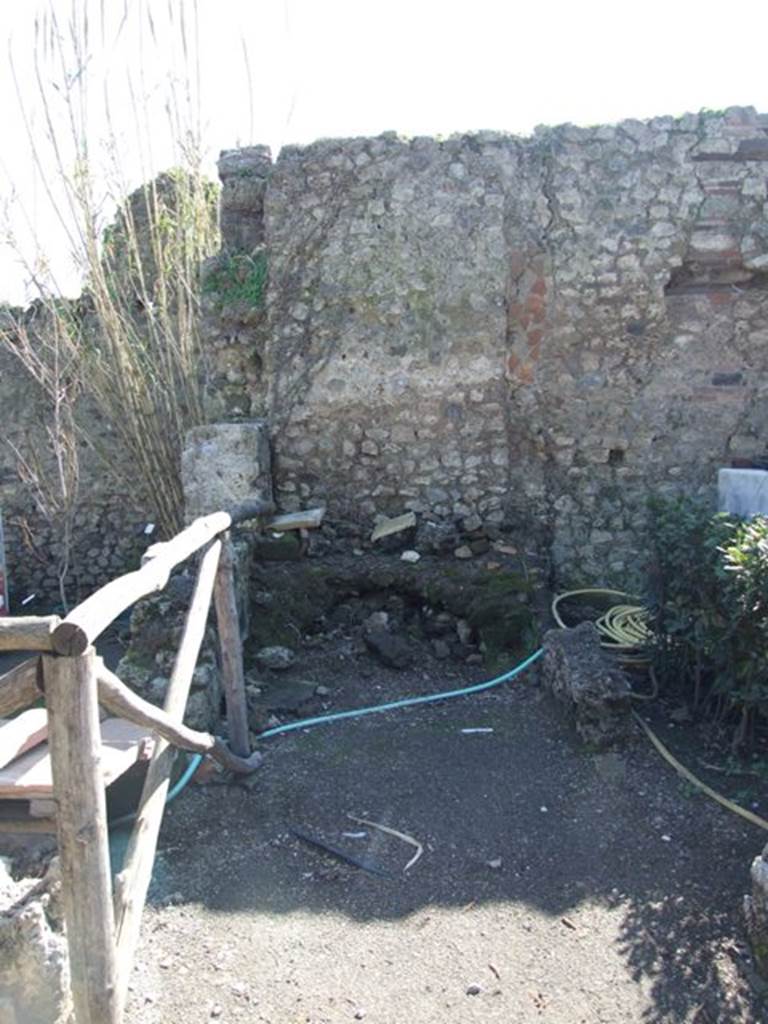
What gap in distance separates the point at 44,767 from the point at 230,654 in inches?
40.1

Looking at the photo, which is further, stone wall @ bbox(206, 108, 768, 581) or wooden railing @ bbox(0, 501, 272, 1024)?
stone wall @ bbox(206, 108, 768, 581)

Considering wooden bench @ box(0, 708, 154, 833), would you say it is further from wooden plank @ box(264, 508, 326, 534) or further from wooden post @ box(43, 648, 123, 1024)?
wooden plank @ box(264, 508, 326, 534)

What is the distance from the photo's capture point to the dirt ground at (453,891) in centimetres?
248

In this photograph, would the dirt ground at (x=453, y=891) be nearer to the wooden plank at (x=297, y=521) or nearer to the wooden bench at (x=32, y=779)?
the wooden bench at (x=32, y=779)

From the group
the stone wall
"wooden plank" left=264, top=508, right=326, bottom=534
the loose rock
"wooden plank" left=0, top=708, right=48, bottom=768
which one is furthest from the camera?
"wooden plank" left=264, top=508, right=326, bottom=534

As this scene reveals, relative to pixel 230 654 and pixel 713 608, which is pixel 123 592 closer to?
pixel 230 654

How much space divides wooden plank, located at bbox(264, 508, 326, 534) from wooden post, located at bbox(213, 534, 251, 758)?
143cm

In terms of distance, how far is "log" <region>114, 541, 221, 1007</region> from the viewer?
221 centimetres

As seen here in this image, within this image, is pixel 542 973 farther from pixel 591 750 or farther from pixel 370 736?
pixel 370 736

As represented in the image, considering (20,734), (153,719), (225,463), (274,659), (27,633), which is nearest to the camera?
(27,633)

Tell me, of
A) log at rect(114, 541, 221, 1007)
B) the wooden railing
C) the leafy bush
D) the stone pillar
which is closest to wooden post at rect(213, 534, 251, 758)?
log at rect(114, 541, 221, 1007)

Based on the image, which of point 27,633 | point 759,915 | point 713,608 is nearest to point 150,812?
point 27,633

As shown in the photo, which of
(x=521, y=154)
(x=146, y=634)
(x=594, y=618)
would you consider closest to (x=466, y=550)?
(x=594, y=618)

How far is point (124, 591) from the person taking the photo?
7.54ft
